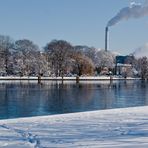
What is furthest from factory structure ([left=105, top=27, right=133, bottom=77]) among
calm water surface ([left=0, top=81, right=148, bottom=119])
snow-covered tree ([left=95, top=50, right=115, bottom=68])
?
calm water surface ([left=0, top=81, right=148, bottom=119])

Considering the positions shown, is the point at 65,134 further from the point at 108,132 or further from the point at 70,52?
the point at 70,52

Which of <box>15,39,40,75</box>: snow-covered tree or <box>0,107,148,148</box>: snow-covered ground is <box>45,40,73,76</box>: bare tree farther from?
<box>0,107,148,148</box>: snow-covered ground

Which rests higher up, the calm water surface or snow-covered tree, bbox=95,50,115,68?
snow-covered tree, bbox=95,50,115,68

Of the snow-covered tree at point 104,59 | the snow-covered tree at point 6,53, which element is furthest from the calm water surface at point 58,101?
the snow-covered tree at point 104,59

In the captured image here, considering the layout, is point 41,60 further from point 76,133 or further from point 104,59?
point 76,133

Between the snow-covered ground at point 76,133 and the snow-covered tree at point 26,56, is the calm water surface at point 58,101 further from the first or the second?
the snow-covered tree at point 26,56

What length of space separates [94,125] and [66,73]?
104 metres

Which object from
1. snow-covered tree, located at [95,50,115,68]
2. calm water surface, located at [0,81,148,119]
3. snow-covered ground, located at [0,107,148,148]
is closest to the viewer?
snow-covered ground, located at [0,107,148,148]

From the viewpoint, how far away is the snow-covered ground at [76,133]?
1080 centimetres

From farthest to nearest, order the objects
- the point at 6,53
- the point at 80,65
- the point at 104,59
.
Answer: the point at 104,59 → the point at 80,65 → the point at 6,53

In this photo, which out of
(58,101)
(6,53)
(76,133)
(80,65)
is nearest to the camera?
(76,133)

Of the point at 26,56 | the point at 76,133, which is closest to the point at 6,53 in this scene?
the point at 26,56

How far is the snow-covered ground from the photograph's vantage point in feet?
35.4

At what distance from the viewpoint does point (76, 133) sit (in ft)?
41.7
